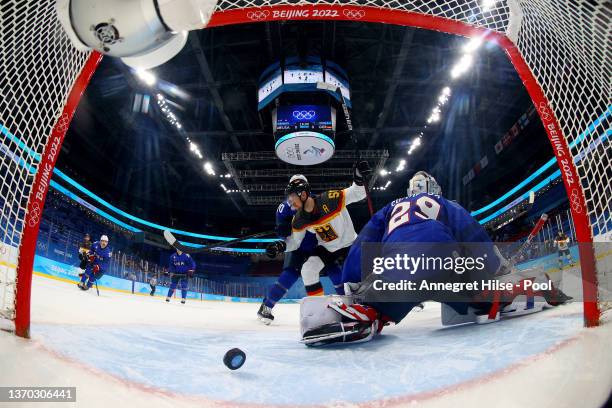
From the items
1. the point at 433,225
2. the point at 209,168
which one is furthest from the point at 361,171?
the point at 209,168

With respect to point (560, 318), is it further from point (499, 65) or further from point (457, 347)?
point (499, 65)

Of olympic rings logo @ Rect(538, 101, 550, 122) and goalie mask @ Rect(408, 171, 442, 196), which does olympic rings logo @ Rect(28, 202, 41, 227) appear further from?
olympic rings logo @ Rect(538, 101, 550, 122)

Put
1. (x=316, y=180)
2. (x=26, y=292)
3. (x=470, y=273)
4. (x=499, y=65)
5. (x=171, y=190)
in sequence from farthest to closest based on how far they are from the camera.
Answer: (x=171, y=190)
(x=316, y=180)
(x=499, y=65)
(x=470, y=273)
(x=26, y=292)

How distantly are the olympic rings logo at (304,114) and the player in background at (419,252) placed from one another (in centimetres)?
443

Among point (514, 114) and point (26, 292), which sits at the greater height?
point (514, 114)

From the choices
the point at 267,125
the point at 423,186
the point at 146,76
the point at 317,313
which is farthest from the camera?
the point at 267,125

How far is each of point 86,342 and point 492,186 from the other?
1362 cm

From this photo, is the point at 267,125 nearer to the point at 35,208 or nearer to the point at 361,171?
the point at 361,171

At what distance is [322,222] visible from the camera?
9.69ft

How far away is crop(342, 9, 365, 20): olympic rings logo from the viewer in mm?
1383

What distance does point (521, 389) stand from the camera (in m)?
0.72

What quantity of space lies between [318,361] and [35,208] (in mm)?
1099

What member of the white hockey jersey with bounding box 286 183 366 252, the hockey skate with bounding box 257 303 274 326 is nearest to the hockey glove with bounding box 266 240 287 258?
the white hockey jersey with bounding box 286 183 366 252

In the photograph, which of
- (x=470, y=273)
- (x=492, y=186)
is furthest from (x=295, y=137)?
(x=492, y=186)
